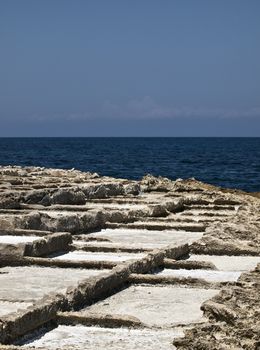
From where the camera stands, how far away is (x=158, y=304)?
23.6 feet

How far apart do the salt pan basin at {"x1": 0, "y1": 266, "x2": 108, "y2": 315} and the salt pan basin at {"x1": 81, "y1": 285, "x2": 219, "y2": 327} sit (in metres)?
0.46

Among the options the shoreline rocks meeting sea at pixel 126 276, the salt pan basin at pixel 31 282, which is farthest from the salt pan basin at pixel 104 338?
the salt pan basin at pixel 31 282

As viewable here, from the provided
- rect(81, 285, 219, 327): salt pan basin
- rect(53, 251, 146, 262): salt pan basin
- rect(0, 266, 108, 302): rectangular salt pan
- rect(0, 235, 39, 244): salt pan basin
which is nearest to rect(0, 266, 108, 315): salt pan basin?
rect(0, 266, 108, 302): rectangular salt pan

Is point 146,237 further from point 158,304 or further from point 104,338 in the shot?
point 104,338

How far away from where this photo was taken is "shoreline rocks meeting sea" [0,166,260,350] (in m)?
5.95

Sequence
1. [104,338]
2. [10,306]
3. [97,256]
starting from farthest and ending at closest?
[97,256]
[10,306]
[104,338]

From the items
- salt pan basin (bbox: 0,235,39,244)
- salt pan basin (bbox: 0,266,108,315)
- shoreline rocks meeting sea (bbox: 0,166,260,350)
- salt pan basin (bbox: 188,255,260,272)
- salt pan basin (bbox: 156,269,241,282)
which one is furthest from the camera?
salt pan basin (bbox: 0,235,39,244)

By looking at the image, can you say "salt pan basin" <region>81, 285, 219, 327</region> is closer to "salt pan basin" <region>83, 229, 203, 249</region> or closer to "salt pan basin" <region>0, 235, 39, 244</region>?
"salt pan basin" <region>0, 235, 39, 244</region>

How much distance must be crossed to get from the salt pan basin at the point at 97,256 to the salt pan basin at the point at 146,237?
0.52 m

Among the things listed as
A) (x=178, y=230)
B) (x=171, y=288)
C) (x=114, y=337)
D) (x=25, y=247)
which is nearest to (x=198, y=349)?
(x=114, y=337)

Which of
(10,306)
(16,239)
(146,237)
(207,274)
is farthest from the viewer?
(146,237)

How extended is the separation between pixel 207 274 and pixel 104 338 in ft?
8.99

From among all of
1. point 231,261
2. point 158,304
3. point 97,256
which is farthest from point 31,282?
point 231,261

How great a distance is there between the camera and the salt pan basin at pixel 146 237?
10.6 meters
